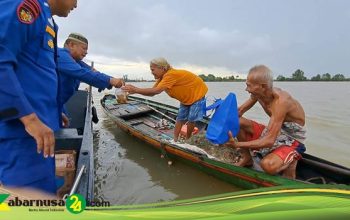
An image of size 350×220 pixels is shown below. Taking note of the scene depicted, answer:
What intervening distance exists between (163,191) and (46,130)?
158 inches

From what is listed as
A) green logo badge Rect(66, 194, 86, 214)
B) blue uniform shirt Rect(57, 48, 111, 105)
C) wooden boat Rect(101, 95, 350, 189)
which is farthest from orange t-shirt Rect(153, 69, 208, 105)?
green logo badge Rect(66, 194, 86, 214)

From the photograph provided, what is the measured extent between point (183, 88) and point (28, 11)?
4.71 m

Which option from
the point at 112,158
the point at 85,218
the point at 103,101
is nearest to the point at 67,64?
the point at 85,218

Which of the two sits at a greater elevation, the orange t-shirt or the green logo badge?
the orange t-shirt

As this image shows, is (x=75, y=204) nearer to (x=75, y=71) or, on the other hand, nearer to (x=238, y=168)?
(x=75, y=71)

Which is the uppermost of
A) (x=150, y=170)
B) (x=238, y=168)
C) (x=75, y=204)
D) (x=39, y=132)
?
(x=39, y=132)

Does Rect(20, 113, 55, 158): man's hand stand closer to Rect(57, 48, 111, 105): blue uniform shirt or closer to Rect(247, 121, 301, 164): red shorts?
Rect(57, 48, 111, 105): blue uniform shirt

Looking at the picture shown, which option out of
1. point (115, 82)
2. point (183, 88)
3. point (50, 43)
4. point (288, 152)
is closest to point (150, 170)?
point (183, 88)

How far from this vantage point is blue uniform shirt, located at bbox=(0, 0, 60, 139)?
1460 mm

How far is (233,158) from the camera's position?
205 inches

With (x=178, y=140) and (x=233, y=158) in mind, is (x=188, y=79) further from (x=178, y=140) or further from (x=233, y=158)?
(x=233, y=158)

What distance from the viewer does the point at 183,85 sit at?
6168mm

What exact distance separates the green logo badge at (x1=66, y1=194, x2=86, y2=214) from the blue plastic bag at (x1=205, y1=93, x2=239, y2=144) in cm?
272

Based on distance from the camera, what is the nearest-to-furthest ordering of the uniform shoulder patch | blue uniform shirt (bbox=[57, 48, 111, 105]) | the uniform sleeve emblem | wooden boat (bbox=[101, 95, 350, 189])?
1. the uniform shoulder patch
2. the uniform sleeve emblem
3. blue uniform shirt (bbox=[57, 48, 111, 105])
4. wooden boat (bbox=[101, 95, 350, 189])
